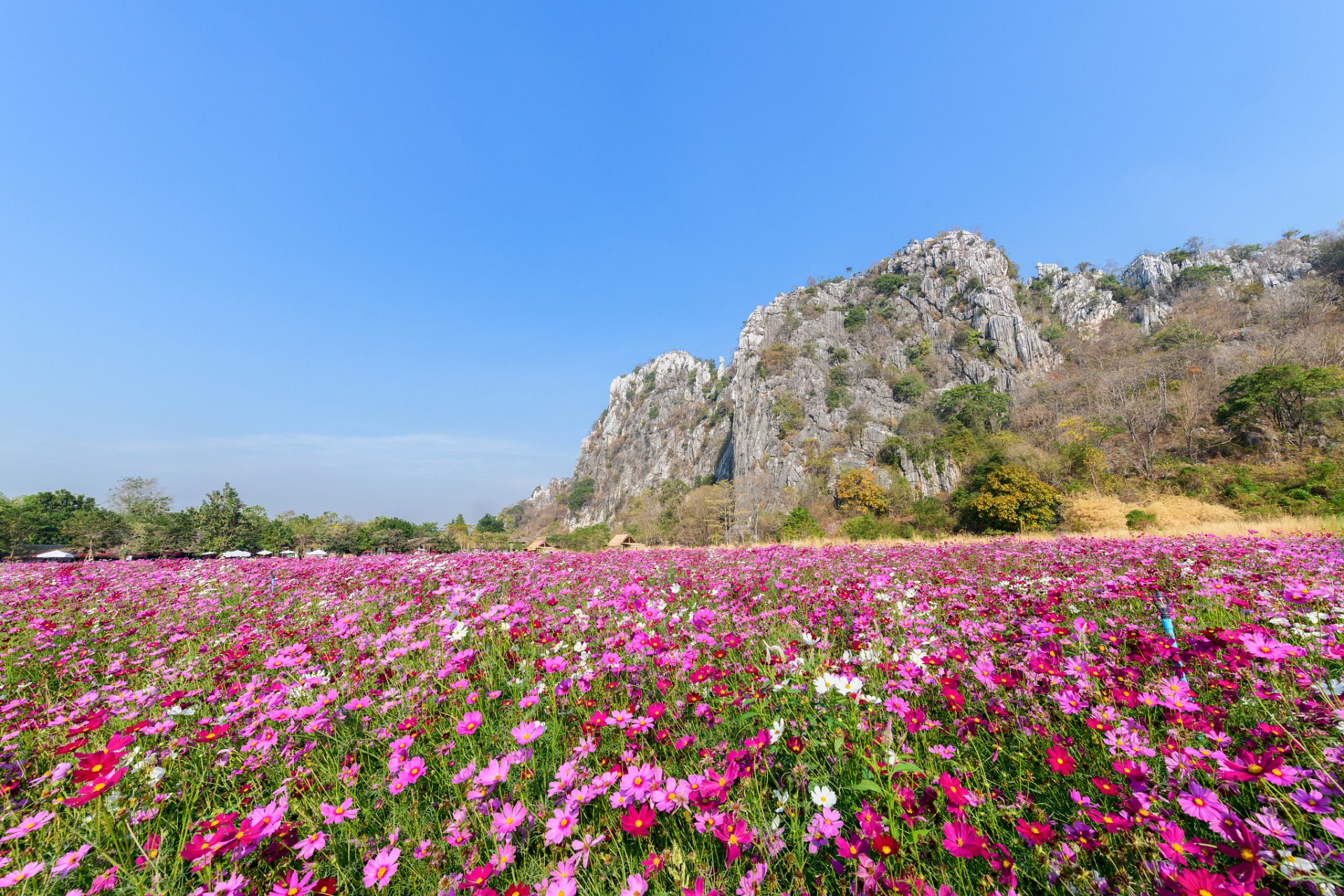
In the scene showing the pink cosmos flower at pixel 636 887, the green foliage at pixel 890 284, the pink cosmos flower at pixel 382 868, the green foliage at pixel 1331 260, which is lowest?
the pink cosmos flower at pixel 636 887

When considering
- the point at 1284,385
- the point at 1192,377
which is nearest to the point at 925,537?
the point at 1284,385

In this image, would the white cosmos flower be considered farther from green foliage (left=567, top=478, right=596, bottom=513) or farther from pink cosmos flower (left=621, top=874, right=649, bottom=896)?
green foliage (left=567, top=478, right=596, bottom=513)

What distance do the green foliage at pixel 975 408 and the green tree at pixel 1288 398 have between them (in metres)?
13.9

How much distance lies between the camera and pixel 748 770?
1.44m

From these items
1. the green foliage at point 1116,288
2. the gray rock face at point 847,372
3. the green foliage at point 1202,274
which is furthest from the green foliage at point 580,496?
the green foliage at point 1202,274

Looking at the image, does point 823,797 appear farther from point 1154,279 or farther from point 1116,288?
point 1116,288

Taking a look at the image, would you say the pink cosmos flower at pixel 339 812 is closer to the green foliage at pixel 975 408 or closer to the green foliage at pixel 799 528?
the green foliage at pixel 799 528

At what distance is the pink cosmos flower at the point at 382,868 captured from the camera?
1.19 m

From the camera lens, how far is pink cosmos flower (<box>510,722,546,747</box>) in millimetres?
1646

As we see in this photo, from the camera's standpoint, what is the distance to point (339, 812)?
1545 millimetres

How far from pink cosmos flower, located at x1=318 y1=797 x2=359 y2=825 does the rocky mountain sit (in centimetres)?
3584

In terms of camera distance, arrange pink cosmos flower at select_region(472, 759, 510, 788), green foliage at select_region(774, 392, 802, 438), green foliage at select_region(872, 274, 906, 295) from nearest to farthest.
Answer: pink cosmos flower at select_region(472, 759, 510, 788) < green foliage at select_region(774, 392, 802, 438) < green foliage at select_region(872, 274, 906, 295)

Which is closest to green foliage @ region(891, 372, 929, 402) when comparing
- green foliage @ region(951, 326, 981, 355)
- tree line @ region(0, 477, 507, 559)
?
green foliage @ region(951, 326, 981, 355)

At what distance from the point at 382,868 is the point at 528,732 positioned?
0.53 metres
